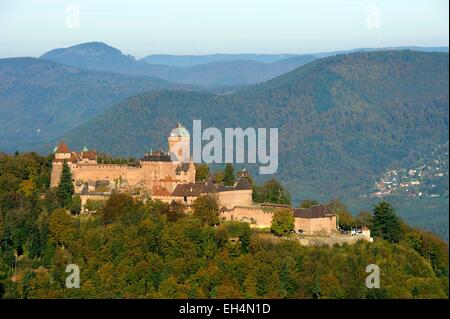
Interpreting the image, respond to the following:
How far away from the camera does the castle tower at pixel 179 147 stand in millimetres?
72188

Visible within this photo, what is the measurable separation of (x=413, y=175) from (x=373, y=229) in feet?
277

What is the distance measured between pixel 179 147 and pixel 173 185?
360 centimetres

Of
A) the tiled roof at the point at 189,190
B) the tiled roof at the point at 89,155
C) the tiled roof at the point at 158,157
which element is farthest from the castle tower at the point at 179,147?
the tiled roof at the point at 89,155

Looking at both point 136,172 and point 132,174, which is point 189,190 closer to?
point 136,172

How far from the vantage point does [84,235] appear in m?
67.8

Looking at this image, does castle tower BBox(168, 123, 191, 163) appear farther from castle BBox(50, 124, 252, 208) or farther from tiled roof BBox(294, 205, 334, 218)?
tiled roof BBox(294, 205, 334, 218)

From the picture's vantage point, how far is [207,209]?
66.7 m

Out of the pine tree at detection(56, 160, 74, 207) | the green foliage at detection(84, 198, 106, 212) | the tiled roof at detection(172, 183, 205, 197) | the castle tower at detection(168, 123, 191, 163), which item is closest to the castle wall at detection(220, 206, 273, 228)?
the tiled roof at detection(172, 183, 205, 197)

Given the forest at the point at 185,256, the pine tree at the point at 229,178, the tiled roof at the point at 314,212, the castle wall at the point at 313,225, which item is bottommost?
the forest at the point at 185,256

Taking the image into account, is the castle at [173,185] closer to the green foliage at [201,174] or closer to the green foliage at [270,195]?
the green foliage at [201,174]

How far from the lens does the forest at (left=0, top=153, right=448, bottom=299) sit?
60.8 metres

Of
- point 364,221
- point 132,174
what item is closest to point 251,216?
point 364,221

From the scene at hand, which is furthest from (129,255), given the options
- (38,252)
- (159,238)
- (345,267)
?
(345,267)

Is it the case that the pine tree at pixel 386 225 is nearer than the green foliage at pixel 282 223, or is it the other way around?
the green foliage at pixel 282 223
